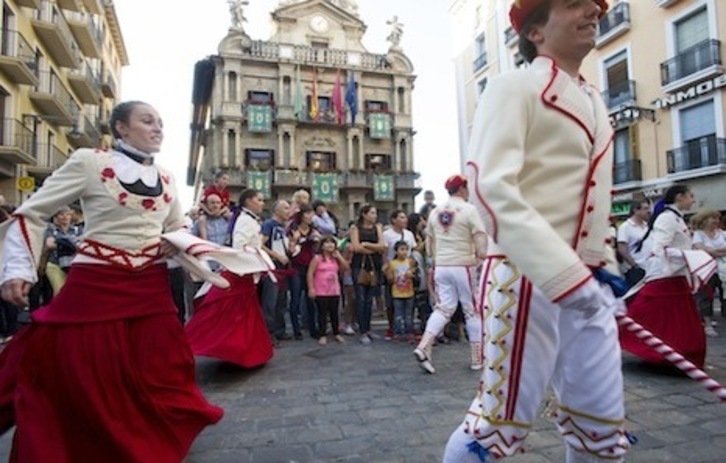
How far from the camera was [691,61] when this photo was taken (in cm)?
1928

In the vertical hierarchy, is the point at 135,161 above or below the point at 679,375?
above

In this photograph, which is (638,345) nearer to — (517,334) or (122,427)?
(517,334)

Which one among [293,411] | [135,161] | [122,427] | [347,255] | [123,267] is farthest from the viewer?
[347,255]

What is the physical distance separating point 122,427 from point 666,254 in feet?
15.5

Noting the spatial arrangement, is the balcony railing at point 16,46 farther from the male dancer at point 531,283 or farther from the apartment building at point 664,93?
the male dancer at point 531,283

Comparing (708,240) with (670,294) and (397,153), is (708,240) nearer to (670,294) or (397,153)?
(670,294)

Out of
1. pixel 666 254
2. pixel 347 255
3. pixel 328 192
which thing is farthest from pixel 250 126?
pixel 666 254

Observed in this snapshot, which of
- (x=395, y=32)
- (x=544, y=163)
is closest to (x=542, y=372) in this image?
(x=544, y=163)

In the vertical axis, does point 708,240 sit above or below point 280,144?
below

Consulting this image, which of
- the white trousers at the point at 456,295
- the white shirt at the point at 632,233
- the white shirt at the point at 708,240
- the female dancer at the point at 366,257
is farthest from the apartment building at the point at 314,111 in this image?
the white trousers at the point at 456,295

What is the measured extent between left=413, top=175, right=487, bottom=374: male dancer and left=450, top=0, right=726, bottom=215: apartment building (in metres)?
16.7

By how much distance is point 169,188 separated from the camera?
10.5 ft

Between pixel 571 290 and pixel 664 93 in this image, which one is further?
pixel 664 93

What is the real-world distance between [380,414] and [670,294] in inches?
126
